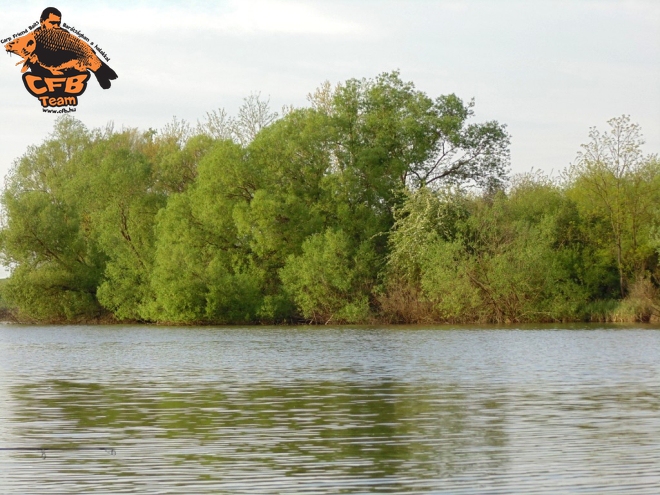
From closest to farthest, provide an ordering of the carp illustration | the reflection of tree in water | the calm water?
1. the calm water
2. the reflection of tree in water
3. the carp illustration

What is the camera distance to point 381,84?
222 ft

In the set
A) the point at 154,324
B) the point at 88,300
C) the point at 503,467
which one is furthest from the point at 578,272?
the point at 503,467

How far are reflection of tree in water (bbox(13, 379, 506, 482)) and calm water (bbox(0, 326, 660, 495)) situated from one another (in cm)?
4

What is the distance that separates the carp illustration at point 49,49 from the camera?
51.6 m

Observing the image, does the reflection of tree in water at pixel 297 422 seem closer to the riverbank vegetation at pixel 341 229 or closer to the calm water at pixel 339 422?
the calm water at pixel 339 422

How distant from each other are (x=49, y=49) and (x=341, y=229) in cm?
1947

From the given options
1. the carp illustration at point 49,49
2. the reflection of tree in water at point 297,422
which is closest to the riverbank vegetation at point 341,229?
the carp illustration at point 49,49

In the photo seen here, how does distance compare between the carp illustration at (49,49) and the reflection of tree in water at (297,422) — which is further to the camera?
the carp illustration at (49,49)

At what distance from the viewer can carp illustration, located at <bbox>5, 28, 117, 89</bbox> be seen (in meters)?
51.6

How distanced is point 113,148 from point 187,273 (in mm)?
15321

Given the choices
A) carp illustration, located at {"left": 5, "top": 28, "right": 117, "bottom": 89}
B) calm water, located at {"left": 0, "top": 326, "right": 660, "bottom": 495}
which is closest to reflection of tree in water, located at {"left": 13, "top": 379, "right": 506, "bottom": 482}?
calm water, located at {"left": 0, "top": 326, "right": 660, "bottom": 495}

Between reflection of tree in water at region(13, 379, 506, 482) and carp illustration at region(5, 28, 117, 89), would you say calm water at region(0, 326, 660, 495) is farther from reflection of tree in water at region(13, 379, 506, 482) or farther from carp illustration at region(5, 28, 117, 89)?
carp illustration at region(5, 28, 117, 89)

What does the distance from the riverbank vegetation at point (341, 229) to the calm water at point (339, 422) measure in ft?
78.6

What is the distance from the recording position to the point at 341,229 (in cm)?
6219
